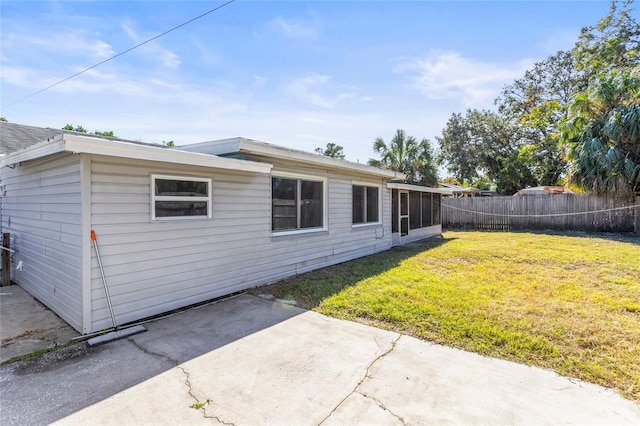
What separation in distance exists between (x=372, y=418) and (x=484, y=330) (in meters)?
2.05

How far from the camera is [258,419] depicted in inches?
85.3

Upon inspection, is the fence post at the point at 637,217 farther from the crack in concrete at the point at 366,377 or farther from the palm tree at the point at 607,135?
the crack in concrete at the point at 366,377

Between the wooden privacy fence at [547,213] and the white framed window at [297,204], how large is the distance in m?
11.5

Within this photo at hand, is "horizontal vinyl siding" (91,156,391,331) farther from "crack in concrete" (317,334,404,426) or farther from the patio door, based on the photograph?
the patio door

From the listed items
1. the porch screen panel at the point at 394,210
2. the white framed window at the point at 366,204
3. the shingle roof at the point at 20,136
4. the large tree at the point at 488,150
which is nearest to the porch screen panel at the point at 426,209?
the porch screen panel at the point at 394,210

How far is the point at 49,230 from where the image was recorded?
172 inches

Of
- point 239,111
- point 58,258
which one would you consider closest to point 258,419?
point 58,258

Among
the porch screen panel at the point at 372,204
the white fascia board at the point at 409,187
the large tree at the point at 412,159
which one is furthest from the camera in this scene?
the large tree at the point at 412,159

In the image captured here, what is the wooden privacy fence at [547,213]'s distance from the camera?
1235cm

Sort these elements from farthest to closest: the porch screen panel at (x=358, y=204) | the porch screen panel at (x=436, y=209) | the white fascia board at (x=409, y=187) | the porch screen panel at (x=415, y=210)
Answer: the porch screen panel at (x=436, y=209) → the porch screen panel at (x=415, y=210) → the white fascia board at (x=409, y=187) → the porch screen panel at (x=358, y=204)

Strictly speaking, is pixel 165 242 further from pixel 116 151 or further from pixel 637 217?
pixel 637 217

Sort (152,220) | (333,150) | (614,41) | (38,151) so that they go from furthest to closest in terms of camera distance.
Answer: (333,150), (614,41), (152,220), (38,151)

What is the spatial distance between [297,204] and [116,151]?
11.8ft

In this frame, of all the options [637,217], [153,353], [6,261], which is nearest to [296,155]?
[153,353]
